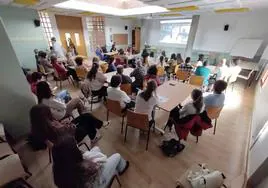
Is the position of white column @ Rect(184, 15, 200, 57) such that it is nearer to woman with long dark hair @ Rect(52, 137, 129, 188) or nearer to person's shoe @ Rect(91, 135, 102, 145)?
person's shoe @ Rect(91, 135, 102, 145)

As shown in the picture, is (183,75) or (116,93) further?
(183,75)

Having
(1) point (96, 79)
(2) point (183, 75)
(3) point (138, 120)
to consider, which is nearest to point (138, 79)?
(1) point (96, 79)

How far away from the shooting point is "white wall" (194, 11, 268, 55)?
5165 mm

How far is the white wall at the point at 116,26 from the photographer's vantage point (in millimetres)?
8545

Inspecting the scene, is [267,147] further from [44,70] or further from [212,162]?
[44,70]

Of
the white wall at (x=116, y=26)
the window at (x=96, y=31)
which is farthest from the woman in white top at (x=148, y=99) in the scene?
the white wall at (x=116, y=26)

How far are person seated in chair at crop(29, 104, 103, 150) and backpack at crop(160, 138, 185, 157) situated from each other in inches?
45.2

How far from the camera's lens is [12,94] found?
2141 millimetres

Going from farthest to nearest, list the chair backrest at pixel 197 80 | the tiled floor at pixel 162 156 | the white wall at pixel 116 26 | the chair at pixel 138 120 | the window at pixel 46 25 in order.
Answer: the white wall at pixel 116 26 < the window at pixel 46 25 < the chair backrest at pixel 197 80 < the chair at pixel 138 120 < the tiled floor at pixel 162 156

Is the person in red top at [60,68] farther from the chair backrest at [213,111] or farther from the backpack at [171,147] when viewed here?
the chair backrest at [213,111]

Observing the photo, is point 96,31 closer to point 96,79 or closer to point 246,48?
point 96,79

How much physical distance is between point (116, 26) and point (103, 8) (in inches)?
125

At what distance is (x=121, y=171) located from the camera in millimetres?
1848

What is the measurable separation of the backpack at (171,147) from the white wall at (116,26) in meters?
8.19
